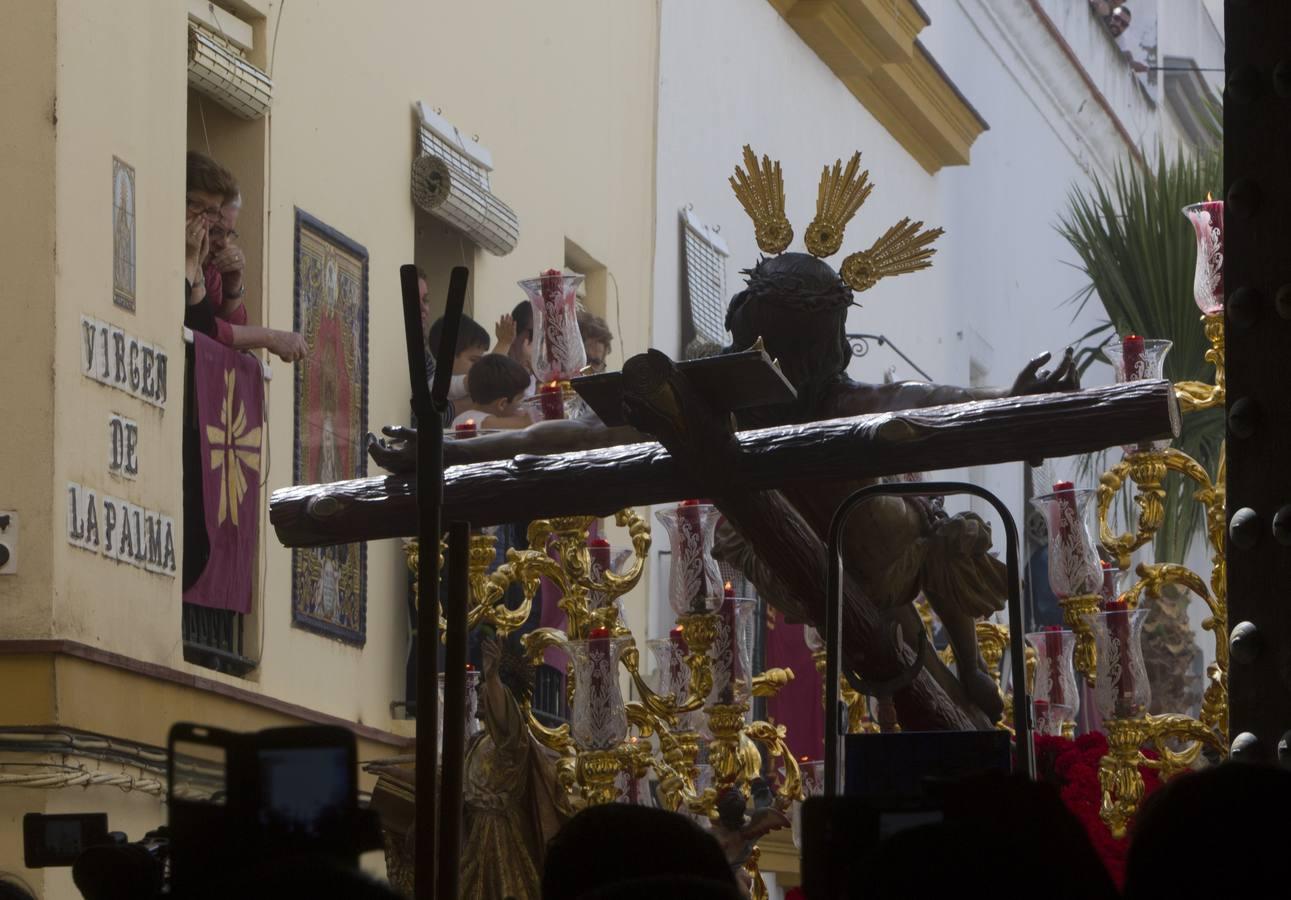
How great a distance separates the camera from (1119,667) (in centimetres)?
676

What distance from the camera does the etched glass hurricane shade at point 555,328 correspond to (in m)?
7.12

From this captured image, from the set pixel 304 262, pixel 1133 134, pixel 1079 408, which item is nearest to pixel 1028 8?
pixel 1133 134

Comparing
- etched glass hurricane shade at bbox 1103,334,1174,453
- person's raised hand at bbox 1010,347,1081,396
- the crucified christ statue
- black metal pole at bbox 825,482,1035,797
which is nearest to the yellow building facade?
the crucified christ statue

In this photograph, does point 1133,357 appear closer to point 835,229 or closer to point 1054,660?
point 835,229

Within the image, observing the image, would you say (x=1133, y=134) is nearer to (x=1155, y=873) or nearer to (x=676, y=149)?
(x=676, y=149)

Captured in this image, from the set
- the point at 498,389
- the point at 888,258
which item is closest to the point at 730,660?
the point at 888,258

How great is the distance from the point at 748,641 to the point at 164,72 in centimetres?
417

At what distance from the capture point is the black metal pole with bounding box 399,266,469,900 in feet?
10.9

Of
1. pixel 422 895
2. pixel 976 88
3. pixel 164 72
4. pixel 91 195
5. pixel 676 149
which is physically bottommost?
pixel 422 895

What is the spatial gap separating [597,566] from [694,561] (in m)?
0.34

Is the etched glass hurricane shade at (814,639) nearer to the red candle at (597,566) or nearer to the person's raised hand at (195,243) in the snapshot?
the red candle at (597,566)

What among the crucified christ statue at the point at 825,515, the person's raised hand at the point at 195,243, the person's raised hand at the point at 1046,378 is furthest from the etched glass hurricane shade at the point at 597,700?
the person's raised hand at the point at 195,243

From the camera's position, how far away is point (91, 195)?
31.4 feet

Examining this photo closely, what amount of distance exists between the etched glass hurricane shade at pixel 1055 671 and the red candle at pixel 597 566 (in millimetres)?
1208
